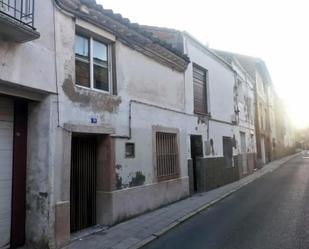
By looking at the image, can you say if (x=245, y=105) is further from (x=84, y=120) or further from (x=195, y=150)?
(x=84, y=120)

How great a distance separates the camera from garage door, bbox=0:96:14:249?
19.2 feet

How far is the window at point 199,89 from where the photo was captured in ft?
43.6

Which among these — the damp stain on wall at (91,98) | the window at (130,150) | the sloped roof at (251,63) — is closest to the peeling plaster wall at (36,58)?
the damp stain on wall at (91,98)

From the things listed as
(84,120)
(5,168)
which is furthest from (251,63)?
(5,168)

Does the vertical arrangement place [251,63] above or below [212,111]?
above

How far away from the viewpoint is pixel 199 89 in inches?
543

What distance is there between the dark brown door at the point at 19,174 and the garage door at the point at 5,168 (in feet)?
0.25

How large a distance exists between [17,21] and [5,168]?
254 centimetres

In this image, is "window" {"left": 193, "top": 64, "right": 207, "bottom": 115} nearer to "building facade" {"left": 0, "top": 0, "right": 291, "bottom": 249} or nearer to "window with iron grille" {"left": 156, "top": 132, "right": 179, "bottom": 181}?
"building facade" {"left": 0, "top": 0, "right": 291, "bottom": 249}

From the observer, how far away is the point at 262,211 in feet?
29.1

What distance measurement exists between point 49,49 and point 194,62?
25.5 ft

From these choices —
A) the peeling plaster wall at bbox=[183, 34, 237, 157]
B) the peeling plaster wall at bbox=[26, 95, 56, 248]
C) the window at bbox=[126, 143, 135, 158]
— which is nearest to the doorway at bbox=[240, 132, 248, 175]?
the peeling plaster wall at bbox=[183, 34, 237, 157]

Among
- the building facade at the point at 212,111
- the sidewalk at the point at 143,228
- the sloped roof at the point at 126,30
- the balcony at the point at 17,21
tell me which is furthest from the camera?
the building facade at the point at 212,111

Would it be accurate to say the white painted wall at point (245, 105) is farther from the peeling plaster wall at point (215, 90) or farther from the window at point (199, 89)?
the window at point (199, 89)
